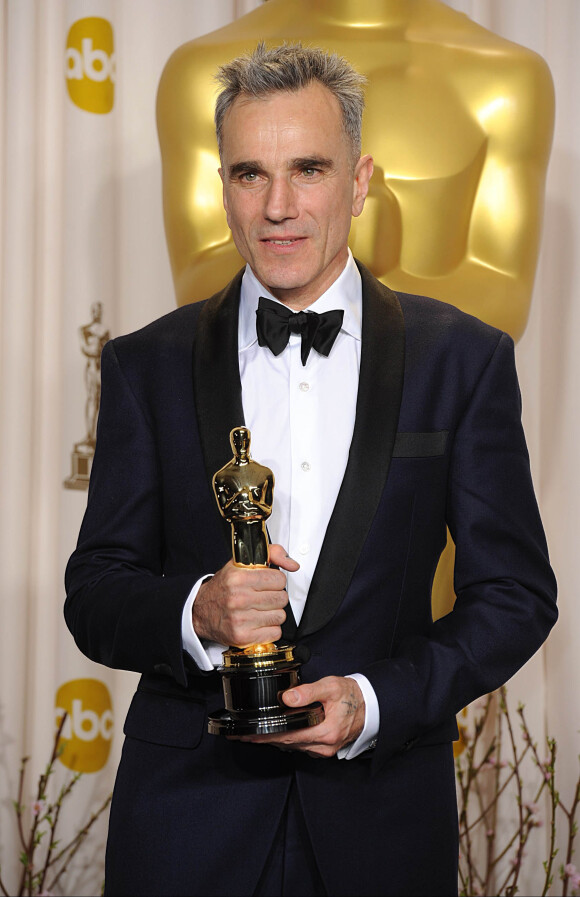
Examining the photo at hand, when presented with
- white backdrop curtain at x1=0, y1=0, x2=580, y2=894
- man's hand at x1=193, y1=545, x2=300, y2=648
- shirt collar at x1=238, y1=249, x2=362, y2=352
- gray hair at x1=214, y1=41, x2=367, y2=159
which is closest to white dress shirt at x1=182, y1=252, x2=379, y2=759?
shirt collar at x1=238, y1=249, x2=362, y2=352

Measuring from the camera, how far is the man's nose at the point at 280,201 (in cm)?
144

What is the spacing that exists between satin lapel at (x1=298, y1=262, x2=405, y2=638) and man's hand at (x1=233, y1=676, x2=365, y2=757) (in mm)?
117

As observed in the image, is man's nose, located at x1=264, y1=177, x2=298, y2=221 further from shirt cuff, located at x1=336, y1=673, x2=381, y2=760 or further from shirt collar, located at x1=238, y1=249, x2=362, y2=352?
shirt cuff, located at x1=336, y1=673, x2=381, y2=760

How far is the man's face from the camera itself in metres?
1.45

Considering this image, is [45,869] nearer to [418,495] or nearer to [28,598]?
[28,598]

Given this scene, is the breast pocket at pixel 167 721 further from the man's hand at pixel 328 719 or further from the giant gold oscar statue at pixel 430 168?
the giant gold oscar statue at pixel 430 168

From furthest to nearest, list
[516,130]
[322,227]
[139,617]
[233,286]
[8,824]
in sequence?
[8,824] → [516,130] → [233,286] → [322,227] → [139,617]

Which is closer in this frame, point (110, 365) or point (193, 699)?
point (193, 699)

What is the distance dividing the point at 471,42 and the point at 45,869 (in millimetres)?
2015

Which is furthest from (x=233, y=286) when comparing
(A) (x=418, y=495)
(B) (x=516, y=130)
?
(B) (x=516, y=130)

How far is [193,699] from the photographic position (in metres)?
1.42

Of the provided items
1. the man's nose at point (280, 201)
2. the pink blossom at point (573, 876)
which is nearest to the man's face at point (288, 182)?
the man's nose at point (280, 201)

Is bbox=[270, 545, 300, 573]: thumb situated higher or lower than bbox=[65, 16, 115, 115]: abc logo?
lower

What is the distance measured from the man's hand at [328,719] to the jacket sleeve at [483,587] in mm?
35
